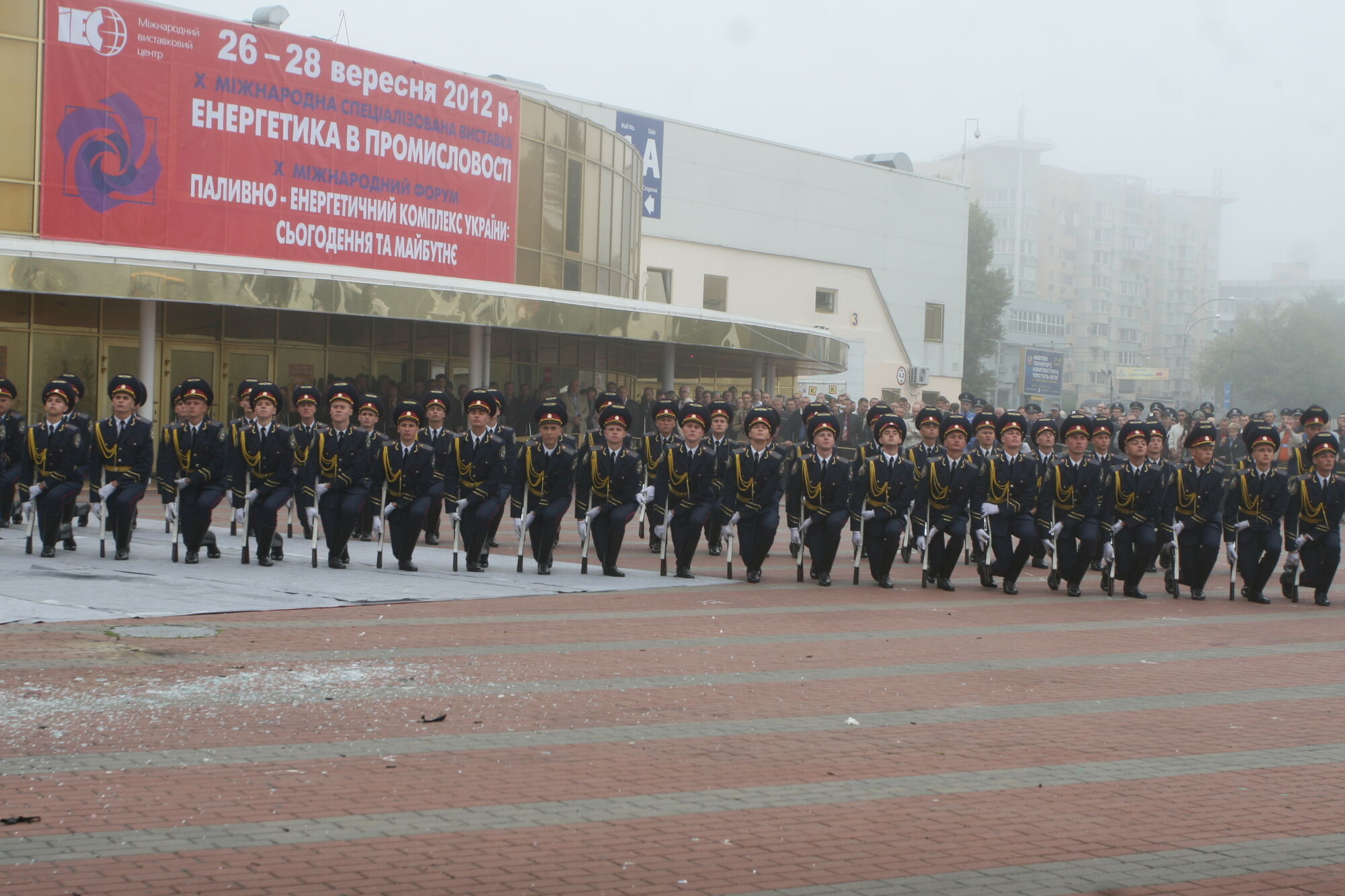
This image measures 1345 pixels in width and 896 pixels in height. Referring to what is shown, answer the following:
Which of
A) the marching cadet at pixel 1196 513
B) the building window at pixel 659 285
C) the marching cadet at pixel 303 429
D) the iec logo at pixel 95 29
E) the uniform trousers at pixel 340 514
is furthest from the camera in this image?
the building window at pixel 659 285

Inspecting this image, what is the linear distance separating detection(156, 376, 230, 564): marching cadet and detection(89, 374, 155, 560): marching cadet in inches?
9.7

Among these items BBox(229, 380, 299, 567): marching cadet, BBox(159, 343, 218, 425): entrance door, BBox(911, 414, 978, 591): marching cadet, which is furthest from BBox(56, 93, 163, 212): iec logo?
BBox(911, 414, 978, 591): marching cadet

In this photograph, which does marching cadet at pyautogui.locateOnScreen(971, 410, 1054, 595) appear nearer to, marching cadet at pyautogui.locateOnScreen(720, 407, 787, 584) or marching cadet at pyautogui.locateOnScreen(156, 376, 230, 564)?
marching cadet at pyautogui.locateOnScreen(720, 407, 787, 584)

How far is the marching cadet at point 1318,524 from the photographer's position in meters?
15.8

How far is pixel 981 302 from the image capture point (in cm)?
8756

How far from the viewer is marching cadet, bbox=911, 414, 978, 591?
15.6 meters

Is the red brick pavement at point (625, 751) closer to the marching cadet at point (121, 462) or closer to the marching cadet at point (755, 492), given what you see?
the marching cadet at point (755, 492)

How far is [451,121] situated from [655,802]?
939 inches

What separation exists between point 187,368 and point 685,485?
1501 centimetres

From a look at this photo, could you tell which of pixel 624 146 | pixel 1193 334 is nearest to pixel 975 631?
pixel 624 146

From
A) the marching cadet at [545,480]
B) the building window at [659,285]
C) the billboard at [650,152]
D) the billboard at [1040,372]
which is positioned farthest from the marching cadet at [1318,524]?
the billboard at [1040,372]

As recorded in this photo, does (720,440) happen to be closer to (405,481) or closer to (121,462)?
(405,481)

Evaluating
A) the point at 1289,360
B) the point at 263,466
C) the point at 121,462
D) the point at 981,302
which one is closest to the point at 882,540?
the point at 263,466

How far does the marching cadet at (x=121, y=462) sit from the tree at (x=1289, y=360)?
91.5 metres
